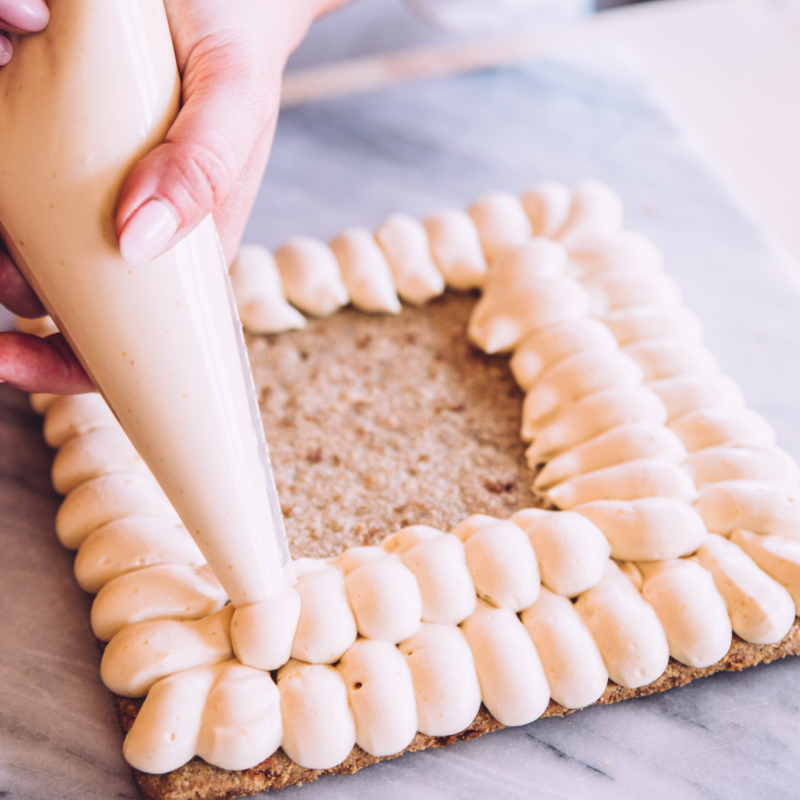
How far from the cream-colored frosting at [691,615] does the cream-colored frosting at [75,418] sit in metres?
0.69

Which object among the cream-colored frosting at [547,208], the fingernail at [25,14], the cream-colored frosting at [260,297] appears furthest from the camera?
the cream-colored frosting at [547,208]

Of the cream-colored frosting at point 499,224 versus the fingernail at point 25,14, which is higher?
the fingernail at point 25,14

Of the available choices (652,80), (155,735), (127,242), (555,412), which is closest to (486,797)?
(155,735)

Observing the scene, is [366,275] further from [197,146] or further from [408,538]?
[197,146]

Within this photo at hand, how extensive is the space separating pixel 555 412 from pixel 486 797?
1.54 feet

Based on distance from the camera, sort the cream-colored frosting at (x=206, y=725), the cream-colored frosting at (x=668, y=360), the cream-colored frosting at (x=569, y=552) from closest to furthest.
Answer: the cream-colored frosting at (x=206, y=725) < the cream-colored frosting at (x=569, y=552) < the cream-colored frosting at (x=668, y=360)

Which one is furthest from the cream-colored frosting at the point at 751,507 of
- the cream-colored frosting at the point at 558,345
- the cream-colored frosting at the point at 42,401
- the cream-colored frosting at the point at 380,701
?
the cream-colored frosting at the point at 42,401

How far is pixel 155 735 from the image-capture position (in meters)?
0.70

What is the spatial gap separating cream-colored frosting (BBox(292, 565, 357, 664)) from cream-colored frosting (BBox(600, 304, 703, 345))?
→ 1.82ft

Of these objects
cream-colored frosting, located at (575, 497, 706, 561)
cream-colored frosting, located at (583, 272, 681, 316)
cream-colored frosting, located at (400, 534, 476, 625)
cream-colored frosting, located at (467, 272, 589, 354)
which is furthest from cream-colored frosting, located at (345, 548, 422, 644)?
cream-colored frosting, located at (583, 272, 681, 316)

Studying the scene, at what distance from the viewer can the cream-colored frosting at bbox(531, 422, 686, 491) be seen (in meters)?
0.91

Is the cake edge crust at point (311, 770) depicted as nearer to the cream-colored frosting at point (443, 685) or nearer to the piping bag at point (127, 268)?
the cream-colored frosting at point (443, 685)

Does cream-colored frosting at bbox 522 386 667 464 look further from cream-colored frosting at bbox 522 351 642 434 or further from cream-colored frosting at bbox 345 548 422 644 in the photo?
cream-colored frosting at bbox 345 548 422 644

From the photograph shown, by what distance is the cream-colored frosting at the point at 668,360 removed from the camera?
102cm
